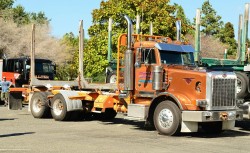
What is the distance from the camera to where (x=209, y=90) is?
13.3 metres

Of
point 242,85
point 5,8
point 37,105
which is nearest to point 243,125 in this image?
point 242,85

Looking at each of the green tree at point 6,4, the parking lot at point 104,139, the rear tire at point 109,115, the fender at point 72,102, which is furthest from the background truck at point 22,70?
the green tree at point 6,4

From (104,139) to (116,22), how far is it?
25797 millimetres

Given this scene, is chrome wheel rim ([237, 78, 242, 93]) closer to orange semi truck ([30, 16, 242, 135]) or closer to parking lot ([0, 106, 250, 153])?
orange semi truck ([30, 16, 242, 135])

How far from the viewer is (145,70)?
14695mm

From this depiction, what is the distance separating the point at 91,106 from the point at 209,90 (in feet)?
17.9

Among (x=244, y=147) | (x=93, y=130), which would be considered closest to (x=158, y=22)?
(x=93, y=130)

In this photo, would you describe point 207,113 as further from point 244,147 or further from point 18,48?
point 18,48

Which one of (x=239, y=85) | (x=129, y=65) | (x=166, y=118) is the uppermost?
(x=129, y=65)

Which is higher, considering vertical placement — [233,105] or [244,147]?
[233,105]

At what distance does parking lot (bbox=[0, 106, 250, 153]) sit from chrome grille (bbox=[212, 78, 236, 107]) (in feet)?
3.30

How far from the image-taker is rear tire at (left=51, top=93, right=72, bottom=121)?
57.1ft

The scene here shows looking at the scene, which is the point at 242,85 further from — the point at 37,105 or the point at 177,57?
the point at 37,105

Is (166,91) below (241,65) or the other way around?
below
